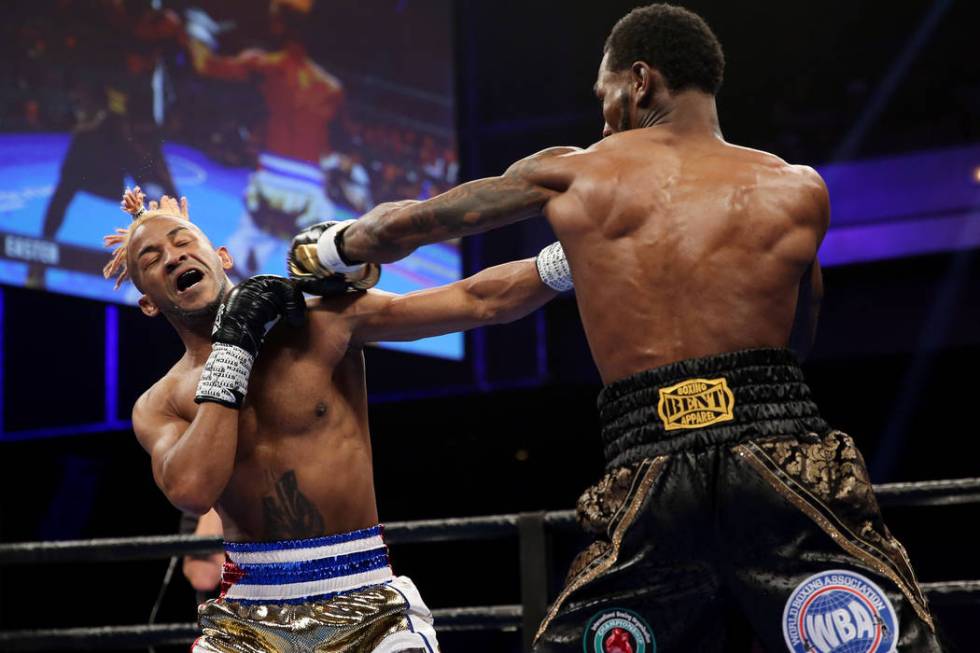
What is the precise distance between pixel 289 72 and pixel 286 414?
3.28 m

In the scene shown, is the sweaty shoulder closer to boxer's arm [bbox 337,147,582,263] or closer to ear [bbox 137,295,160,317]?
boxer's arm [bbox 337,147,582,263]

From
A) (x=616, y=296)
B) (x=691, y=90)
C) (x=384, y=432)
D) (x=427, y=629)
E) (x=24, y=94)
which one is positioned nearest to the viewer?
(x=616, y=296)

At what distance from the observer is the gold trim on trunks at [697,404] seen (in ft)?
5.90

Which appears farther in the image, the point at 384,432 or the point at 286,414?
the point at 384,432

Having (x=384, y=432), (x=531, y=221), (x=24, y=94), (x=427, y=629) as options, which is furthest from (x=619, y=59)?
(x=384, y=432)

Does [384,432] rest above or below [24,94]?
below

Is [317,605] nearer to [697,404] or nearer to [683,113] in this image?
[697,404]

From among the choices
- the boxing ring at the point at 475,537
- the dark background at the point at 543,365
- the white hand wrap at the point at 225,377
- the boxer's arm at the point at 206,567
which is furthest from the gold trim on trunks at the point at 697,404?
the dark background at the point at 543,365

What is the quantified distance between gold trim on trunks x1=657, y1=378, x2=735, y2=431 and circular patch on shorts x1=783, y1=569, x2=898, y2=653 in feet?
0.89

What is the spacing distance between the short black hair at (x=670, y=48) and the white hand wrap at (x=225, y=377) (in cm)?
89

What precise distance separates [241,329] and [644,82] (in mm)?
905

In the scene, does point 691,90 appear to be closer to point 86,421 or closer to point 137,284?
point 137,284

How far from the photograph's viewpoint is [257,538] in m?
2.41

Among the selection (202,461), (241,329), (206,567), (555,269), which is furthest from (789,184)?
(206,567)
